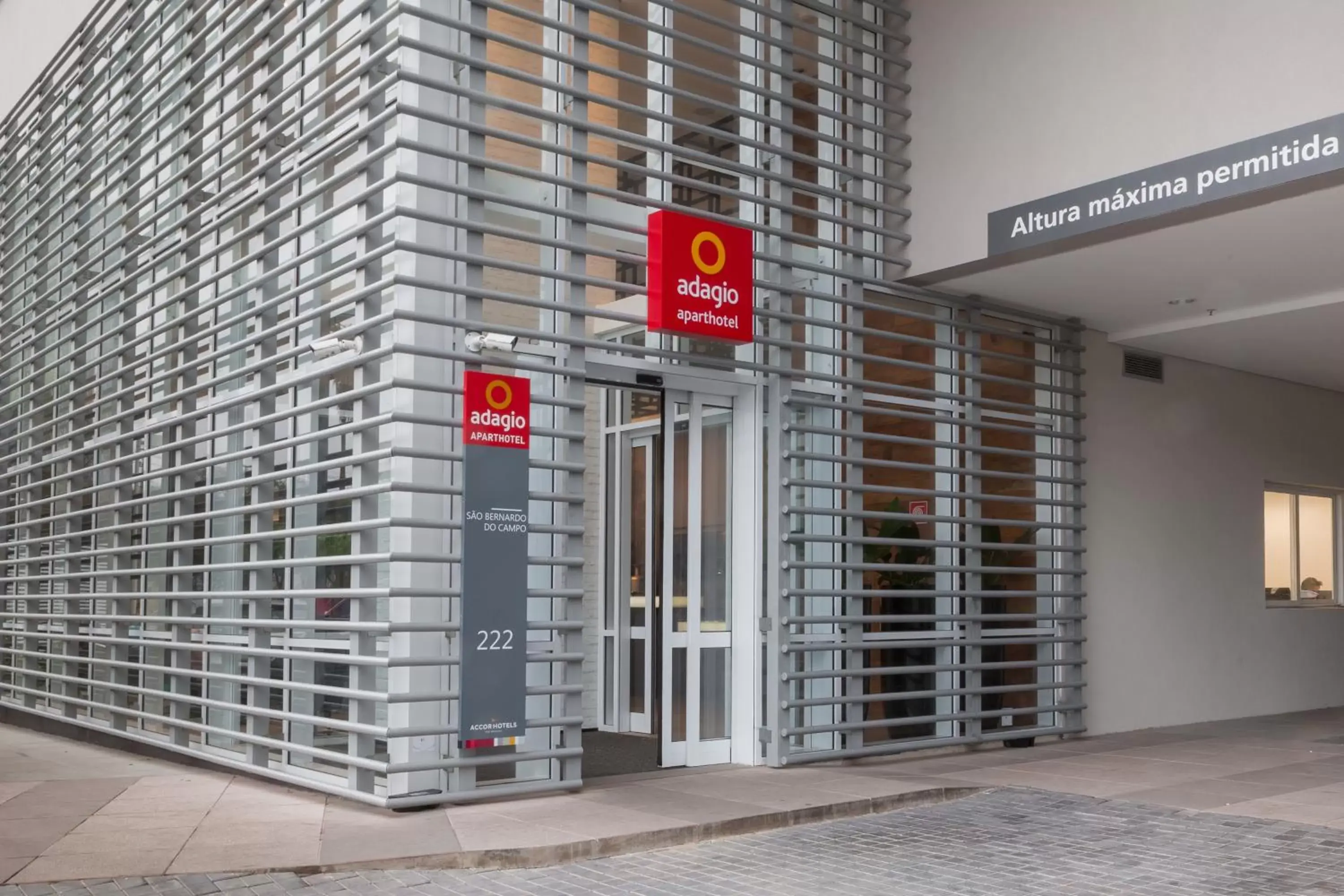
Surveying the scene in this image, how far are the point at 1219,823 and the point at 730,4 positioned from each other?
6836 millimetres

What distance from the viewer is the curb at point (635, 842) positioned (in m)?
6.27

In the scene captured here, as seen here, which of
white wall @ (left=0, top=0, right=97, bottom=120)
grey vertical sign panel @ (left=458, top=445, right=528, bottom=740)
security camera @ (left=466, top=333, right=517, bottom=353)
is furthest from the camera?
white wall @ (left=0, top=0, right=97, bottom=120)

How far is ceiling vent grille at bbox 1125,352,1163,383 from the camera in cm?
1302

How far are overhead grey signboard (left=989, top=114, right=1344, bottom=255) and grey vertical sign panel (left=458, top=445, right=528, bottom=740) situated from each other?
4693 mm

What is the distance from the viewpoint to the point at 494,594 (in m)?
7.65

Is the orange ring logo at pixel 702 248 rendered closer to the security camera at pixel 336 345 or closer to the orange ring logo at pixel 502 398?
the orange ring logo at pixel 502 398

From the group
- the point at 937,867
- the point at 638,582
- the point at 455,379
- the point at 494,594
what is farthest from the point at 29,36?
the point at 937,867

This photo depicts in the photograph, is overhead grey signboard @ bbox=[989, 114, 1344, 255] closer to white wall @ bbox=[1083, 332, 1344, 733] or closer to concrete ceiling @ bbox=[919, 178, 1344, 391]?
concrete ceiling @ bbox=[919, 178, 1344, 391]

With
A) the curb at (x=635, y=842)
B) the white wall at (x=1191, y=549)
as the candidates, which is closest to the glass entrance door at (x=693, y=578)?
the curb at (x=635, y=842)

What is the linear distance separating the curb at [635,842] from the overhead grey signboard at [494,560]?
1.11 metres

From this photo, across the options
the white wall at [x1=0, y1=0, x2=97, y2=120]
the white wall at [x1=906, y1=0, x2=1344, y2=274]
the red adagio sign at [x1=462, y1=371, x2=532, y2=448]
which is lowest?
the red adagio sign at [x1=462, y1=371, x2=532, y2=448]

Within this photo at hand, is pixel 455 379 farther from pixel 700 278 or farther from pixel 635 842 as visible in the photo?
pixel 635 842

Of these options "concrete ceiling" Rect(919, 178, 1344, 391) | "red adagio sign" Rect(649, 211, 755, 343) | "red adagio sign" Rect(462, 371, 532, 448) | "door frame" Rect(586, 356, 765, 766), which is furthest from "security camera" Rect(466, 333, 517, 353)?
"concrete ceiling" Rect(919, 178, 1344, 391)

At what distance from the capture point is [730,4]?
9.81 m
